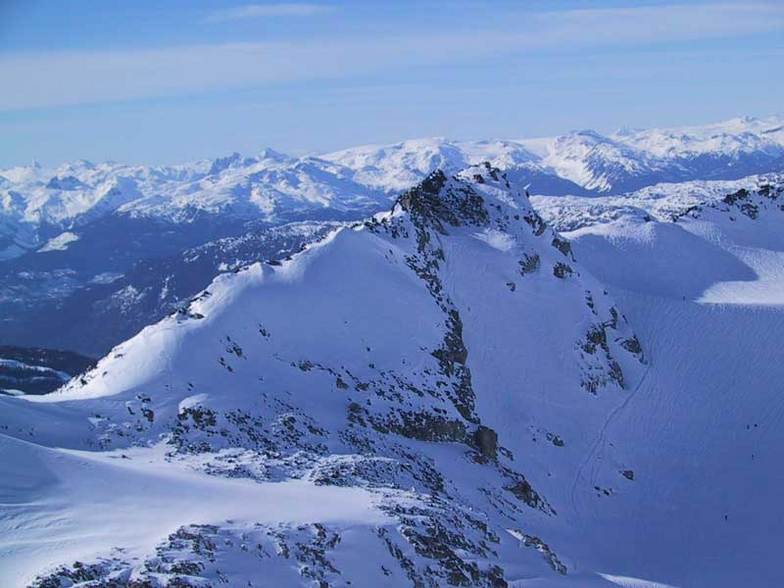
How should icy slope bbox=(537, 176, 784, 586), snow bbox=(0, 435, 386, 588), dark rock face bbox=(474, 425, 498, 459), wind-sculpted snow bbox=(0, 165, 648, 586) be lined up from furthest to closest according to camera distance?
1. dark rock face bbox=(474, 425, 498, 459)
2. icy slope bbox=(537, 176, 784, 586)
3. wind-sculpted snow bbox=(0, 165, 648, 586)
4. snow bbox=(0, 435, 386, 588)

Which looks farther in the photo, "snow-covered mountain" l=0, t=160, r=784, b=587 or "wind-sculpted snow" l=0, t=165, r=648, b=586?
"snow-covered mountain" l=0, t=160, r=784, b=587

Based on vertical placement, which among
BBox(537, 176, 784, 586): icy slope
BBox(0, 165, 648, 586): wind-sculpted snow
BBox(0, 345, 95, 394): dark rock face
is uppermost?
BBox(0, 165, 648, 586): wind-sculpted snow

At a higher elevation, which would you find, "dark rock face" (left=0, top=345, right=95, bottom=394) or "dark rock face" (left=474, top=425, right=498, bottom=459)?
"dark rock face" (left=474, top=425, right=498, bottom=459)

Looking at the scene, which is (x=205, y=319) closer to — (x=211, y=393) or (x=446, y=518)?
(x=211, y=393)

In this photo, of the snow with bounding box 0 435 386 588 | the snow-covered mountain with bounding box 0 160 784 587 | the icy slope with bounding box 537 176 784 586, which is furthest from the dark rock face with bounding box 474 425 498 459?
the snow with bounding box 0 435 386 588

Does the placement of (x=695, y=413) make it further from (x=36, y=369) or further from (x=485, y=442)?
(x=36, y=369)

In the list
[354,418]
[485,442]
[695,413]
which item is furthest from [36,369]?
[695,413]

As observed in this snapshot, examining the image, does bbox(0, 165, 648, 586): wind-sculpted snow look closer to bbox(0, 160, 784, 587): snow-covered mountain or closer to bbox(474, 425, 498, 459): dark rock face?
bbox(0, 160, 784, 587): snow-covered mountain

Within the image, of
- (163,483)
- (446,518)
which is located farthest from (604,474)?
(163,483)
